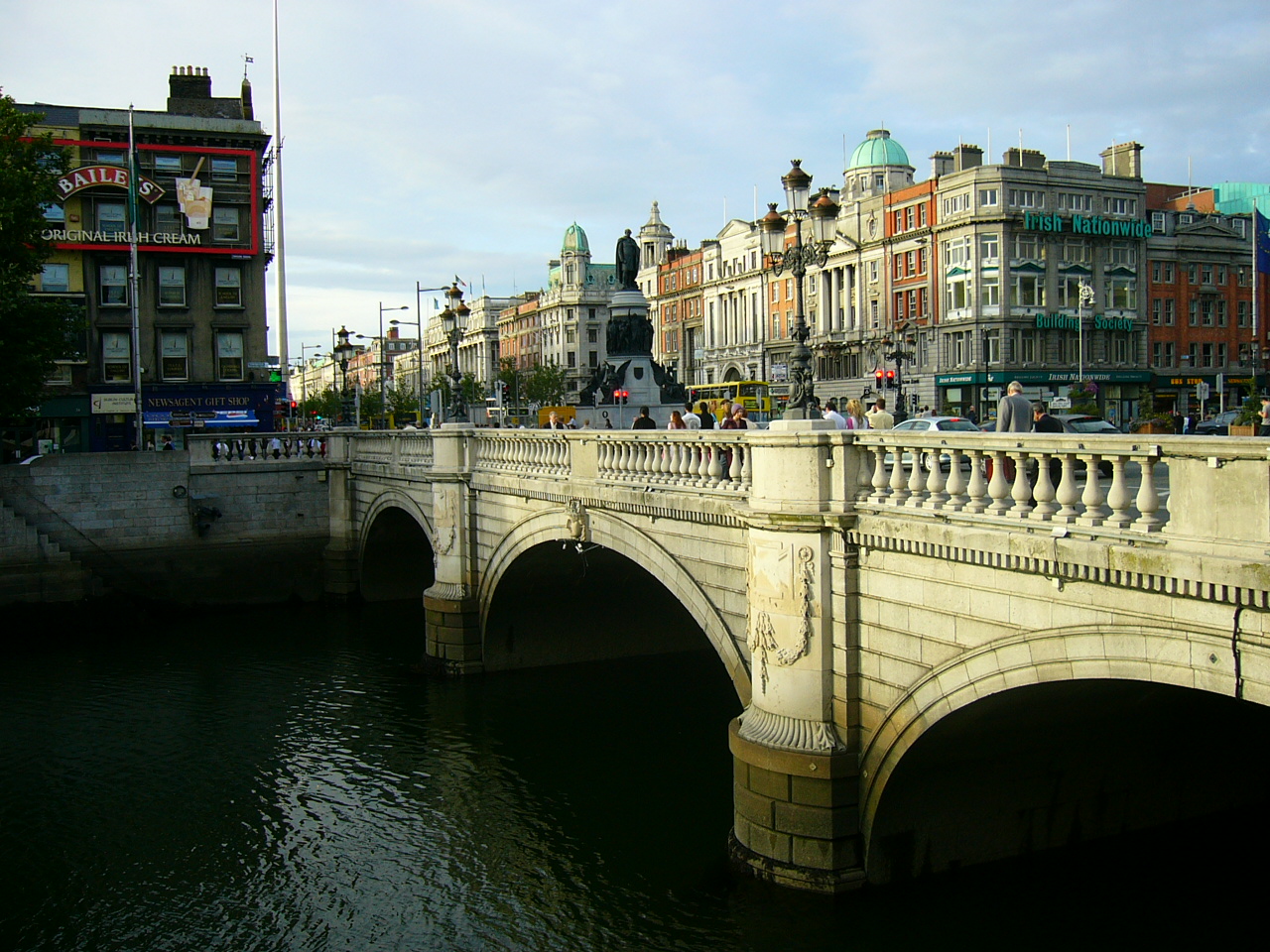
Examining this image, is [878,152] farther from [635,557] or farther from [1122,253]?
[635,557]

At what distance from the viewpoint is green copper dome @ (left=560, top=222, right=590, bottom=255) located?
123 m

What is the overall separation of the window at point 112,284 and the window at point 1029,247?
44.5 meters

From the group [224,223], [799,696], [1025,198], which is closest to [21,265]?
[224,223]

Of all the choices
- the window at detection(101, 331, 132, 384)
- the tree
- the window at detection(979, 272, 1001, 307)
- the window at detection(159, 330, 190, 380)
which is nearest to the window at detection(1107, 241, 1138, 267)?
the window at detection(979, 272, 1001, 307)

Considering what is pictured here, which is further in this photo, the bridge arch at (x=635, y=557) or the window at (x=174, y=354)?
the window at (x=174, y=354)

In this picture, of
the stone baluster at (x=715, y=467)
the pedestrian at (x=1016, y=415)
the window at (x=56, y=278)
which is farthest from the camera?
the window at (x=56, y=278)

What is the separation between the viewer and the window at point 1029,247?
61.7 metres

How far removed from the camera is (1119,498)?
809cm

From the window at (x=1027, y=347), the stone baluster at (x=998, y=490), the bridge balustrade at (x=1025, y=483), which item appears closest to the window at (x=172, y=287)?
the bridge balustrade at (x=1025, y=483)

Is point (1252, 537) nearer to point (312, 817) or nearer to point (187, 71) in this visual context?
point (312, 817)

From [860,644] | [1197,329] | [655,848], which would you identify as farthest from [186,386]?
[1197,329]

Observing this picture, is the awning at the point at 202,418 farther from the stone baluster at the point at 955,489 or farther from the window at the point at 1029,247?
the window at the point at 1029,247

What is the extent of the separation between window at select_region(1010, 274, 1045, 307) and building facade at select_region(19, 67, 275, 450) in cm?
3938

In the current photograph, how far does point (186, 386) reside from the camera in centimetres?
4375
